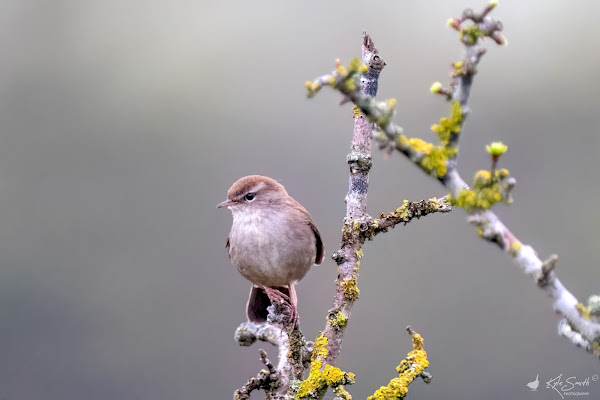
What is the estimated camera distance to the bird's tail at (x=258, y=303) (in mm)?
6777

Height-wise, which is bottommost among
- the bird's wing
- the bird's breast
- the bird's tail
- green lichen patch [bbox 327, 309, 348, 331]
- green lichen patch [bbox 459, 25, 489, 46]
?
green lichen patch [bbox 327, 309, 348, 331]

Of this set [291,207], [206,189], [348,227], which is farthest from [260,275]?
[206,189]

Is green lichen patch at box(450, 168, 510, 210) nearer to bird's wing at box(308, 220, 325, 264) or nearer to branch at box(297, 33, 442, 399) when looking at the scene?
branch at box(297, 33, 442, 399)

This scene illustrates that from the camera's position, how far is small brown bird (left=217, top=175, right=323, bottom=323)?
6.59 metres

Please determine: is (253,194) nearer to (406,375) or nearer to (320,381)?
(320,381)

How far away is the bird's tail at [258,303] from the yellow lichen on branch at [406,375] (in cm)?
236

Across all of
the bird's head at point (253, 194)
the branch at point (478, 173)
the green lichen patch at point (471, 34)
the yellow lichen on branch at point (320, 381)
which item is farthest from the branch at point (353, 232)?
the bird's head at point (253, 194)

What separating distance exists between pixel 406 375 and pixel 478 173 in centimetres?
185

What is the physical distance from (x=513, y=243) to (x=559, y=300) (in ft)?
0.95

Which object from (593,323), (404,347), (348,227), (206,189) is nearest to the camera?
(593,323)

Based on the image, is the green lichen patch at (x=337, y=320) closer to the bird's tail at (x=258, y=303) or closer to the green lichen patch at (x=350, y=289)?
the green lichen patch at (x=350, y=289)

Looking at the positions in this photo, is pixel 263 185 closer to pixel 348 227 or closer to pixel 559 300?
pixel 348 227

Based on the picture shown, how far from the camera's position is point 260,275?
6.59 metres

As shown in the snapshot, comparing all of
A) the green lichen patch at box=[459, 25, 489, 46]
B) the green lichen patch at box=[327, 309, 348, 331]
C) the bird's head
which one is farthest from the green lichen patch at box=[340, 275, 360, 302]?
the bird's head
